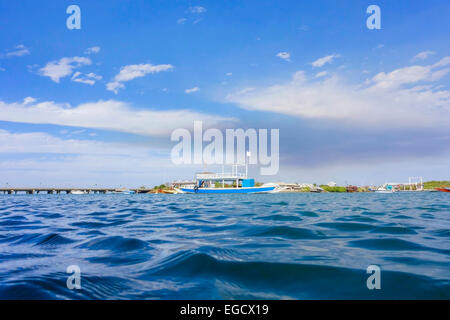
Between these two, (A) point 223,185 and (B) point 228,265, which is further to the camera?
(A) point 223,185

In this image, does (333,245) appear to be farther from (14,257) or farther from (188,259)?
(14,257)

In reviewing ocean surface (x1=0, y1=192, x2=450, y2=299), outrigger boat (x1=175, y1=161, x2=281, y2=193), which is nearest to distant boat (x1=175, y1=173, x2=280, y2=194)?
outrigger boat (x1=175, y1=161, x2=281, y2=193)

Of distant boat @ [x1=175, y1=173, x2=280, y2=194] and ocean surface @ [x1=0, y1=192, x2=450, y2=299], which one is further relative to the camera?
distant boat @ [x1=175, y1=173, x2=280, y2=194]

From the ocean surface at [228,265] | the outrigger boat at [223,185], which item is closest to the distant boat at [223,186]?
the outrigger boat at [223,185]

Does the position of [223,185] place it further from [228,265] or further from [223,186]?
[228,265]

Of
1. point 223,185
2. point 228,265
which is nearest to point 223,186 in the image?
point 223,185

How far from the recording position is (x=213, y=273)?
12.5 ft

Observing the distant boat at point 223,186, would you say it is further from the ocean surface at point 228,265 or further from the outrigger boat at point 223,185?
the ocean surface at point 228,265

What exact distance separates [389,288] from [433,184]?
577 ft

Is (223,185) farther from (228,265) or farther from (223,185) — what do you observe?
(228,265)

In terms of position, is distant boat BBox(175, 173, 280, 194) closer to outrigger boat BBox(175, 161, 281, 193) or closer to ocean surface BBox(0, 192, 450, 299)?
outrigger boat BBox(175, 161, 281, 193)

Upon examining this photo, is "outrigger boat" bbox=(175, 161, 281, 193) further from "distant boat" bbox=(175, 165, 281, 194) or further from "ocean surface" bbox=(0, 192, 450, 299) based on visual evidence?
"ocean surface" bbox=(0, 192, 450, 299)
